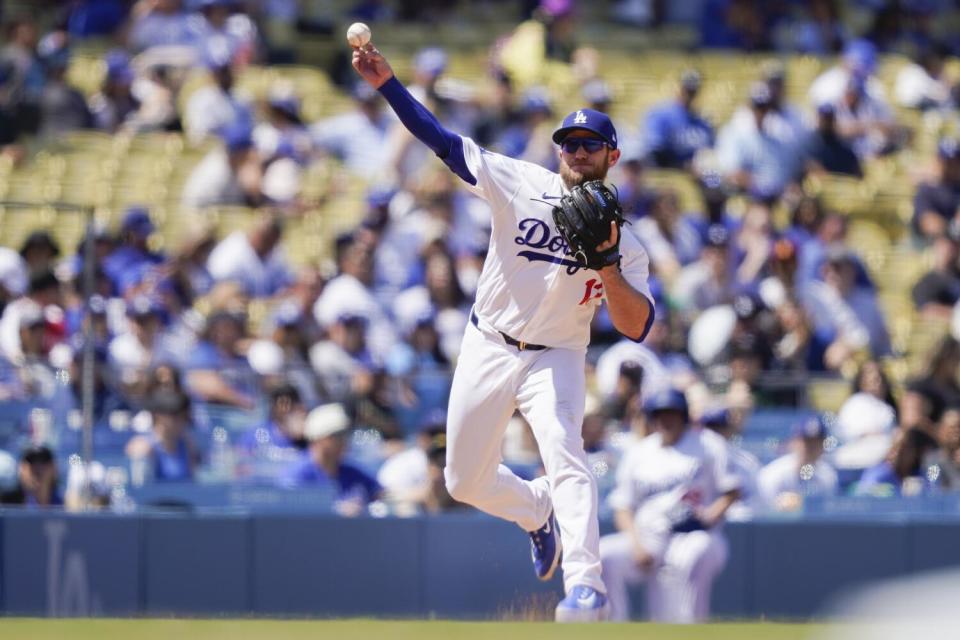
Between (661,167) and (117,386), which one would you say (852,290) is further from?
(117,386)

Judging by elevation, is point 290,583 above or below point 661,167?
below

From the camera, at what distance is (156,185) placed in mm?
12164

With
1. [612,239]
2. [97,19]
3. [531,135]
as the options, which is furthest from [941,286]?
[97,19]

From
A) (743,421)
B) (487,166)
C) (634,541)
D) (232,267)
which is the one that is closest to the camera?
(487,166)

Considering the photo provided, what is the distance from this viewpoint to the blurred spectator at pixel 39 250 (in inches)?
373

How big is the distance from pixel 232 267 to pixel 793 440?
3.72 m

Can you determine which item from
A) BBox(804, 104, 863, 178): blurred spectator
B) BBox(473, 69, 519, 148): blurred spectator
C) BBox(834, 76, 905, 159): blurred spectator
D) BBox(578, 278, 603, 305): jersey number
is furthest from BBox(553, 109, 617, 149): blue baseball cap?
BBox(834, 76, 905, 159): blurred spectator

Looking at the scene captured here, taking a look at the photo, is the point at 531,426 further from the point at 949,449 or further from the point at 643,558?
the point at 949,449

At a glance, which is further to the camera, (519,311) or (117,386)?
(117,386)

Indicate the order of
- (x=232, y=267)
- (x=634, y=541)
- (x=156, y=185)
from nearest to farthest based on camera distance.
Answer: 1. (x=634, y=541)
2. (x=232, y=267)
3. (x=156, y=185)

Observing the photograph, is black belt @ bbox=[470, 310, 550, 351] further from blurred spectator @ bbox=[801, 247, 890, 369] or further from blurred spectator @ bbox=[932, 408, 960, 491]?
blurred spectator @ bbox=[801, 247, 890, 369]

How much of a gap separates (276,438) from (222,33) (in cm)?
538

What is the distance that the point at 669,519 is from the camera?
8.92 metres

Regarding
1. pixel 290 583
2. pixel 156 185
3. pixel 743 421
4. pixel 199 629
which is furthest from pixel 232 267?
pixel 199 629
